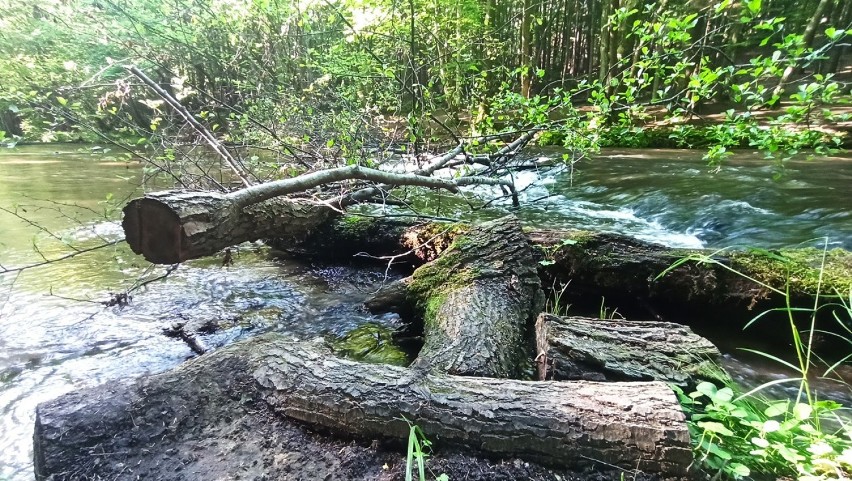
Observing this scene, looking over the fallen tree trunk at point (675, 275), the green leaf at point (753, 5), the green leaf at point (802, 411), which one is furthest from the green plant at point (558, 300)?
the green leaf at point (753, 5)

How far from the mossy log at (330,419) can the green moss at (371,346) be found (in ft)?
3.24

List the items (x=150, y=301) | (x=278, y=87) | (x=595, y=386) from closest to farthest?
(x=595, y=386) < (x=150, y=301) < (x=278, y=87)

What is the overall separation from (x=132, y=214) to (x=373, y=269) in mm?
2413

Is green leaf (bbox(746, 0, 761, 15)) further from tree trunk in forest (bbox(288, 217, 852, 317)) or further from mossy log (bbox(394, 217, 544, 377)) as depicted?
mossy log (bbox(394, 217, 544, 377))

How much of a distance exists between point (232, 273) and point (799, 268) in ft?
15.8

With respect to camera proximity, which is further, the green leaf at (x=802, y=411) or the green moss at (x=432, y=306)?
the green moss at (x=432, y=306)

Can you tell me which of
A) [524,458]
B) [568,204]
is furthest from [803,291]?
[568,204]

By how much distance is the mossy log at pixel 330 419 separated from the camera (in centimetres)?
164

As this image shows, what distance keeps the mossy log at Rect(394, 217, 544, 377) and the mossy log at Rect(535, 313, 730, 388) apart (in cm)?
27

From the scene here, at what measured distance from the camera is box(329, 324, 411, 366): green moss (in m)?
3.09

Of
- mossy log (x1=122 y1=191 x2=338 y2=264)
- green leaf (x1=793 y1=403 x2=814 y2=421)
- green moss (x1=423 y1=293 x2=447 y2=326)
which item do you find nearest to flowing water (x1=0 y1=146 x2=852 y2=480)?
green moss (x1=423 y1=293 x2=447 y2=326)

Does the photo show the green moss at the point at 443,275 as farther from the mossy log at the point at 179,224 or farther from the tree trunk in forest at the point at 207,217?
the mossy log at the point at 179,224

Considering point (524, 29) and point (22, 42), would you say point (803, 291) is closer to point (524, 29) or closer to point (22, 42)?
point (524, 29)

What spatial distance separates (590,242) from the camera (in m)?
3.61
